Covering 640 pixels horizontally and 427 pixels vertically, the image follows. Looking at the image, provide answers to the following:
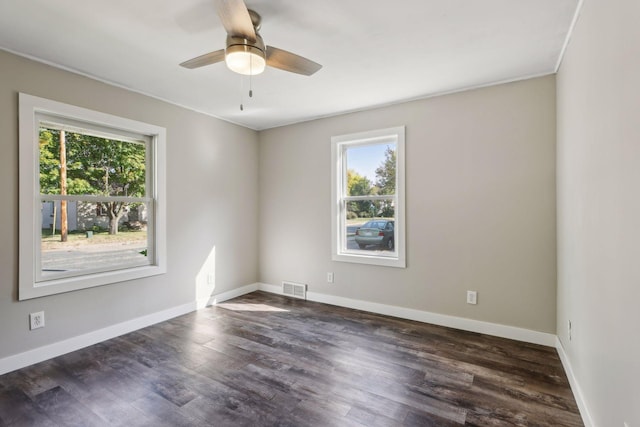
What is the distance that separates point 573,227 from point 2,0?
3888mm

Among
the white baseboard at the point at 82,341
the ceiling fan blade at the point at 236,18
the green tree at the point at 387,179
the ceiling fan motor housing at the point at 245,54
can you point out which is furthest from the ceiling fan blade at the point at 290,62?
the white baseboard at the point at 82,341

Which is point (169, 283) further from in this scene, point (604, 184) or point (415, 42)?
point (604, 184)

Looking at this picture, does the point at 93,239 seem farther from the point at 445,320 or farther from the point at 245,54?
the point at 445,320

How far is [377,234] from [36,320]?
338 centimetres

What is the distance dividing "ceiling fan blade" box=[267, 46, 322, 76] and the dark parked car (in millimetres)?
2145

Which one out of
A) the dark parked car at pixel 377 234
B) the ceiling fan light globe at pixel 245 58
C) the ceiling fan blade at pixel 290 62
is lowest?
the dark parked car at pixel 377 234

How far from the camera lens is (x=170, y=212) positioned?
11.8 ft

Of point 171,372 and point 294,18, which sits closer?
point 294,18

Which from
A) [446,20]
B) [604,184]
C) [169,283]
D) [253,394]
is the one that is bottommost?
[253,394]

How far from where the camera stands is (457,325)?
3.27 m

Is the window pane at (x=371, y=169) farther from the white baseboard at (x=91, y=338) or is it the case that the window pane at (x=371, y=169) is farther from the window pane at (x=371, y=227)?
the white baseboard at (x=91, y=338)

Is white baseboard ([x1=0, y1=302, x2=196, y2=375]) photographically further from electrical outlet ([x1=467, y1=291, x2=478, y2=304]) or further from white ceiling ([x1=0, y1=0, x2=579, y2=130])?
electrical outlet ([x1=467, y1=291, x2=478, y2=304])

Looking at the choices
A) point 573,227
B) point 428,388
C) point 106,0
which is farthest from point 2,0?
point 573,227

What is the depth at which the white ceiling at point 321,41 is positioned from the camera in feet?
6.31
